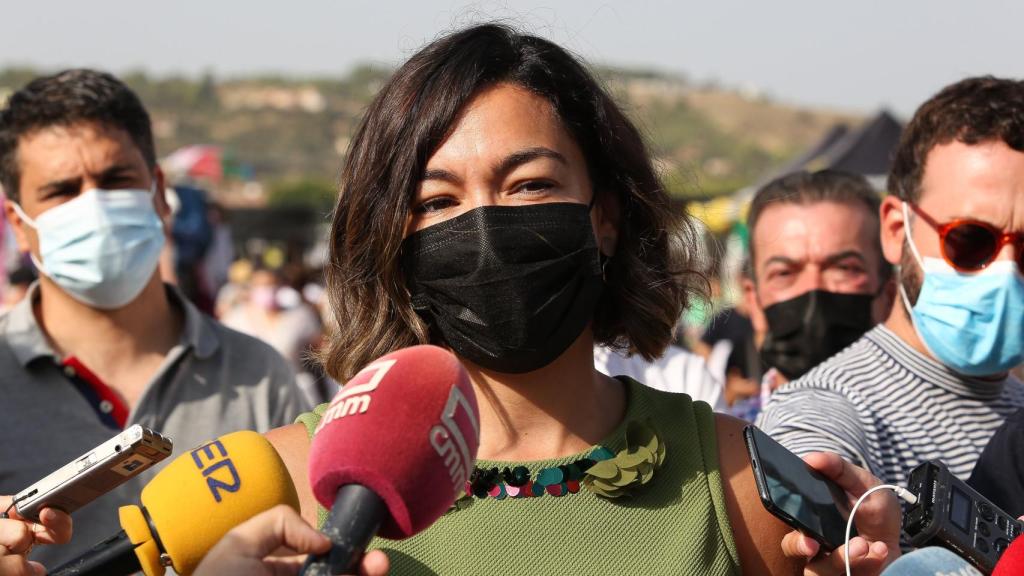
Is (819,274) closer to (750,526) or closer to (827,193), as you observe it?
(827,193)

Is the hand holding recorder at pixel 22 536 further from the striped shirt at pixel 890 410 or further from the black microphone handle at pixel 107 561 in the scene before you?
the striped shirt at pixel 890 410

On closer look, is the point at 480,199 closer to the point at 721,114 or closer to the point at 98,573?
the point at 98,573

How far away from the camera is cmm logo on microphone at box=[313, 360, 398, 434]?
6.16 ft

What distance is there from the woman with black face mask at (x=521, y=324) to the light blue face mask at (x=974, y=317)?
1.17m

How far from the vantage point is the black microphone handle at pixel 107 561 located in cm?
203

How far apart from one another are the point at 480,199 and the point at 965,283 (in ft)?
5.66

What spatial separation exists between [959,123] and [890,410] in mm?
887

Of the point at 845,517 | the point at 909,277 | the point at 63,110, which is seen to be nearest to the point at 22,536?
the point at 845,517

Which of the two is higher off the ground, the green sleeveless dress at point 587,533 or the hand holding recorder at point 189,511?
the hand holding recorder at point 189,511

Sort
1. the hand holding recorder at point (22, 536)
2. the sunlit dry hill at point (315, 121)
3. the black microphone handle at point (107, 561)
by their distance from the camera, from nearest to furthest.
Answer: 1. the black microphone handle at point (107, 561)
2. the hand holding recorder at point (22, 536)
3. the sunlit dry hill at point (315, 121)

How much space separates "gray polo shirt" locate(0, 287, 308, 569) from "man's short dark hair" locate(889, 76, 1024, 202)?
2.23 meters

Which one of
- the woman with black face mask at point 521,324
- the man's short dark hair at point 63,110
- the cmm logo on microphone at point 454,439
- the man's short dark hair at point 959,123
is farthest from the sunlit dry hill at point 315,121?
the cmm logo on microphone at point 454,439

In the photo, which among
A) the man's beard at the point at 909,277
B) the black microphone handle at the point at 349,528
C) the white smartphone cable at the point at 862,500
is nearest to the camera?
the black microphone handle at the point at 349,528

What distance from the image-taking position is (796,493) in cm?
220
